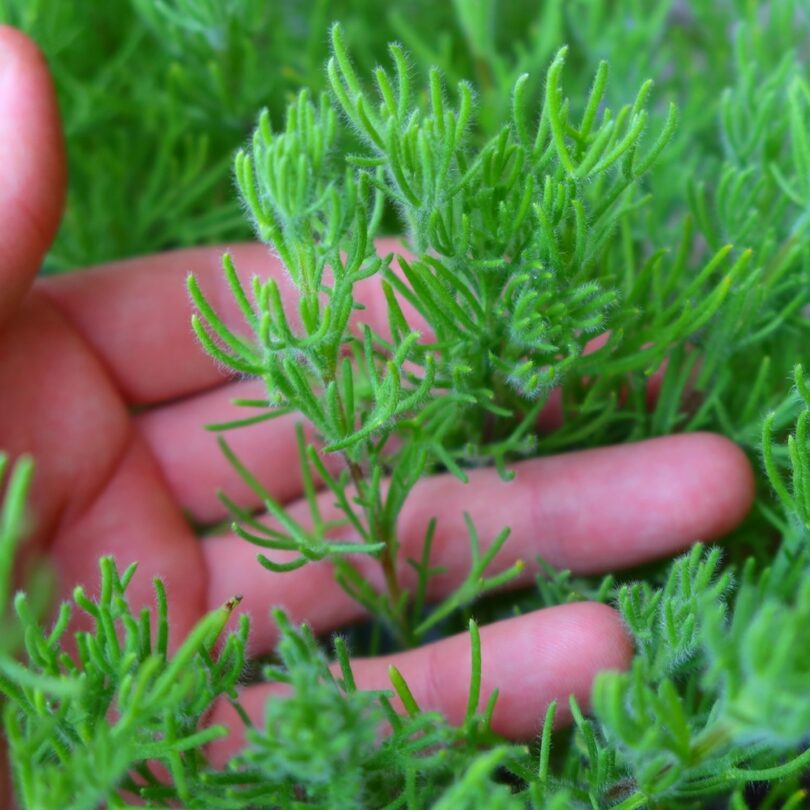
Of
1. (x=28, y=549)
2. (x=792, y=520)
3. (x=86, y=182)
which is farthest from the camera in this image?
(x=86, y=182)

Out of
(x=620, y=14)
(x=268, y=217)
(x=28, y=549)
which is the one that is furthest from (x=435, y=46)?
(x=28, y=549)

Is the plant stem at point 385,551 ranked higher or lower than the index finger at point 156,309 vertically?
lower

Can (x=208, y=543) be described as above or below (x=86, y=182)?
below

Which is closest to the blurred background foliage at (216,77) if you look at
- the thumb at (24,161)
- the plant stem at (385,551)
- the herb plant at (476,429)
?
the herb plant at (476,429)

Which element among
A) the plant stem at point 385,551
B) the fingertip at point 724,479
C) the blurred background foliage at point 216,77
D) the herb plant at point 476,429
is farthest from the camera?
the blurred background foliage at point 216,77

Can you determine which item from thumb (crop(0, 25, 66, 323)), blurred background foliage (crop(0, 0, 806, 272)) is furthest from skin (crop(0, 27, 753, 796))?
blurred background foliage (crop(0, 0, 806, 272))

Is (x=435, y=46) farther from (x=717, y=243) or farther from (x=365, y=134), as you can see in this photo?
(x=365, y=134)

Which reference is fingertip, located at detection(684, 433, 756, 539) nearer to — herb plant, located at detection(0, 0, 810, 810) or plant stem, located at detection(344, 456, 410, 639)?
herb plant, located at detection(0, 0, 810, 810)

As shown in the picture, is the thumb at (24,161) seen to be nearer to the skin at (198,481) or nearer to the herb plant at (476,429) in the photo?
the skin at (198,481)
